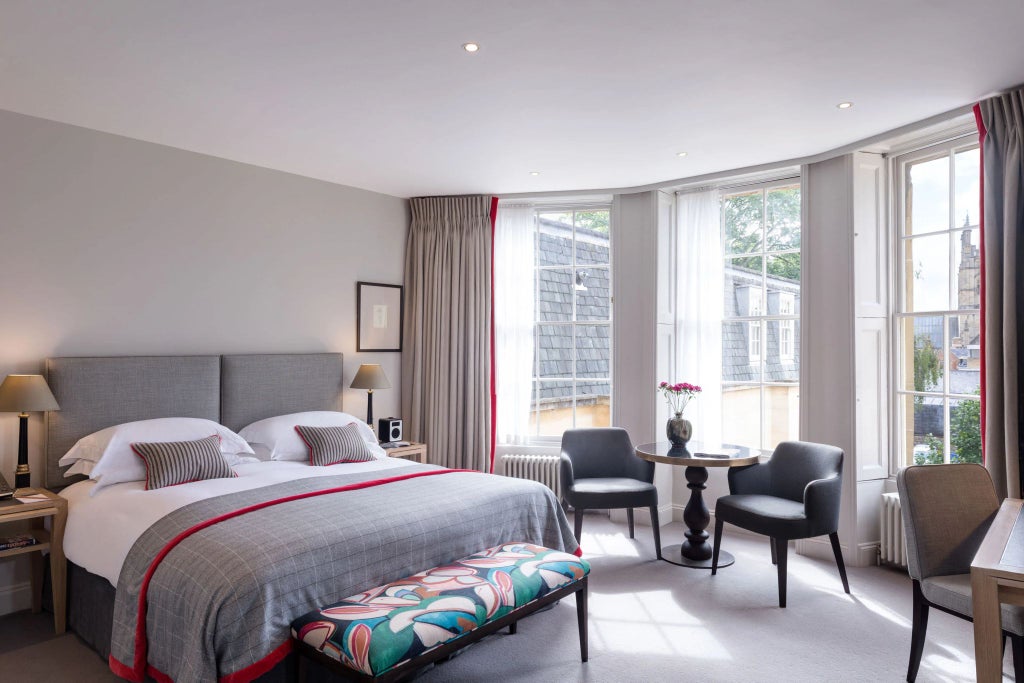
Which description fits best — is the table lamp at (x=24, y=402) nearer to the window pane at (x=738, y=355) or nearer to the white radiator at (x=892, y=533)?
the window pane at (x=738, y=355)

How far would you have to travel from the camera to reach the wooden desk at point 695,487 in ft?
13.0

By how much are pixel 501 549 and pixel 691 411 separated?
252cm

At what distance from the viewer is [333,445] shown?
3961 mm

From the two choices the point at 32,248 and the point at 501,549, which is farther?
the point at 32,248

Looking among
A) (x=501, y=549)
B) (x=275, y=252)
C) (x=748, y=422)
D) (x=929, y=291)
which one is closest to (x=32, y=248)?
(x=275, y=252)

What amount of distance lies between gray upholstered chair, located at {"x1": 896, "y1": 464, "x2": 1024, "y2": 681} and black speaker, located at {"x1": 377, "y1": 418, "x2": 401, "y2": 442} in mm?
3344

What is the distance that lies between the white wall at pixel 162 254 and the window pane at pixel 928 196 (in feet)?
11.9

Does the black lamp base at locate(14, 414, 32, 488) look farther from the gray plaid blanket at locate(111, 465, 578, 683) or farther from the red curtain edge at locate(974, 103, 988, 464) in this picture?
the red curtain edge at locate(974, 103, 988, 464)

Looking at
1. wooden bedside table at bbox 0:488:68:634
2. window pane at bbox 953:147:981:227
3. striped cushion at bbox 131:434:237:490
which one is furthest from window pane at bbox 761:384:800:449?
wooden bedside table at bbox 0:488:68:634

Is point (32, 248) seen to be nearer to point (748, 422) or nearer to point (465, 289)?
point (465, 289)

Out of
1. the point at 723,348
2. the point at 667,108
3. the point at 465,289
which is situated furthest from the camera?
the point at 465,289

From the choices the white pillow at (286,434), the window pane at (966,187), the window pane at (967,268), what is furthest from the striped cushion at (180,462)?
the window pane at (966,187)

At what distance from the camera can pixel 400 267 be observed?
5406 millimetres

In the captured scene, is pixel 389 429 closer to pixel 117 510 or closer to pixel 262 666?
pixel 117 510
